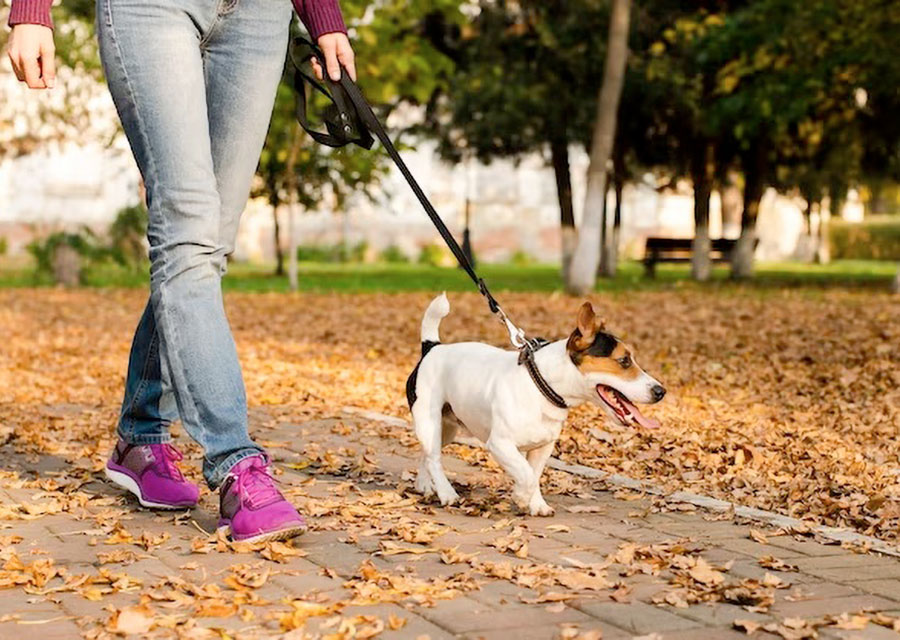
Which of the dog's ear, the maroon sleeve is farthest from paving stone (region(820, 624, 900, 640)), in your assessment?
the maroon sleeve

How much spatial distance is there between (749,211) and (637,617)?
92.4ft

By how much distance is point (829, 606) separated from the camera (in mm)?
3893

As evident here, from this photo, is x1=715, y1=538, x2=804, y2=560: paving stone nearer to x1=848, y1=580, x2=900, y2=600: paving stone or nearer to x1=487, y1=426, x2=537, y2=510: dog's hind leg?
x1=848, y1=580, x2=900, y2=600: paving stone

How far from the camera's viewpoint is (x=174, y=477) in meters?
5.21

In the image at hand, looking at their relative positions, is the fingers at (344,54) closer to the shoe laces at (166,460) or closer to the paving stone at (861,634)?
the shoe laces at (166,460)

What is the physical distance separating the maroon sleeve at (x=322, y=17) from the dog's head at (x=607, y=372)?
1.21m

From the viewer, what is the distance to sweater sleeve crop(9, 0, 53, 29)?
4.34 meters

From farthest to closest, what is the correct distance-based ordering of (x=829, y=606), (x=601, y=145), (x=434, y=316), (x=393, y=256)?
(x=393, y=256) → (x=601, y=145) → (x=434, y=316) → (x=829, y=606)

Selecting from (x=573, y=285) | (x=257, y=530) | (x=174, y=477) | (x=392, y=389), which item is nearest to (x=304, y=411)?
(x=392, y=389)

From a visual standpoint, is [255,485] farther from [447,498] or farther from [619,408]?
[619,408]

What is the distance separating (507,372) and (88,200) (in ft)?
130

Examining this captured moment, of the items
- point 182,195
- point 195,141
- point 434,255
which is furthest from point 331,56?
point 434,255

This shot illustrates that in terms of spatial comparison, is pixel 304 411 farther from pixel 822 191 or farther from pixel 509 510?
pixel 822 191

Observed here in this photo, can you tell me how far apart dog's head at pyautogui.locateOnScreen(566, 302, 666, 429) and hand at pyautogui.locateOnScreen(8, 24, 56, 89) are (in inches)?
71.4
